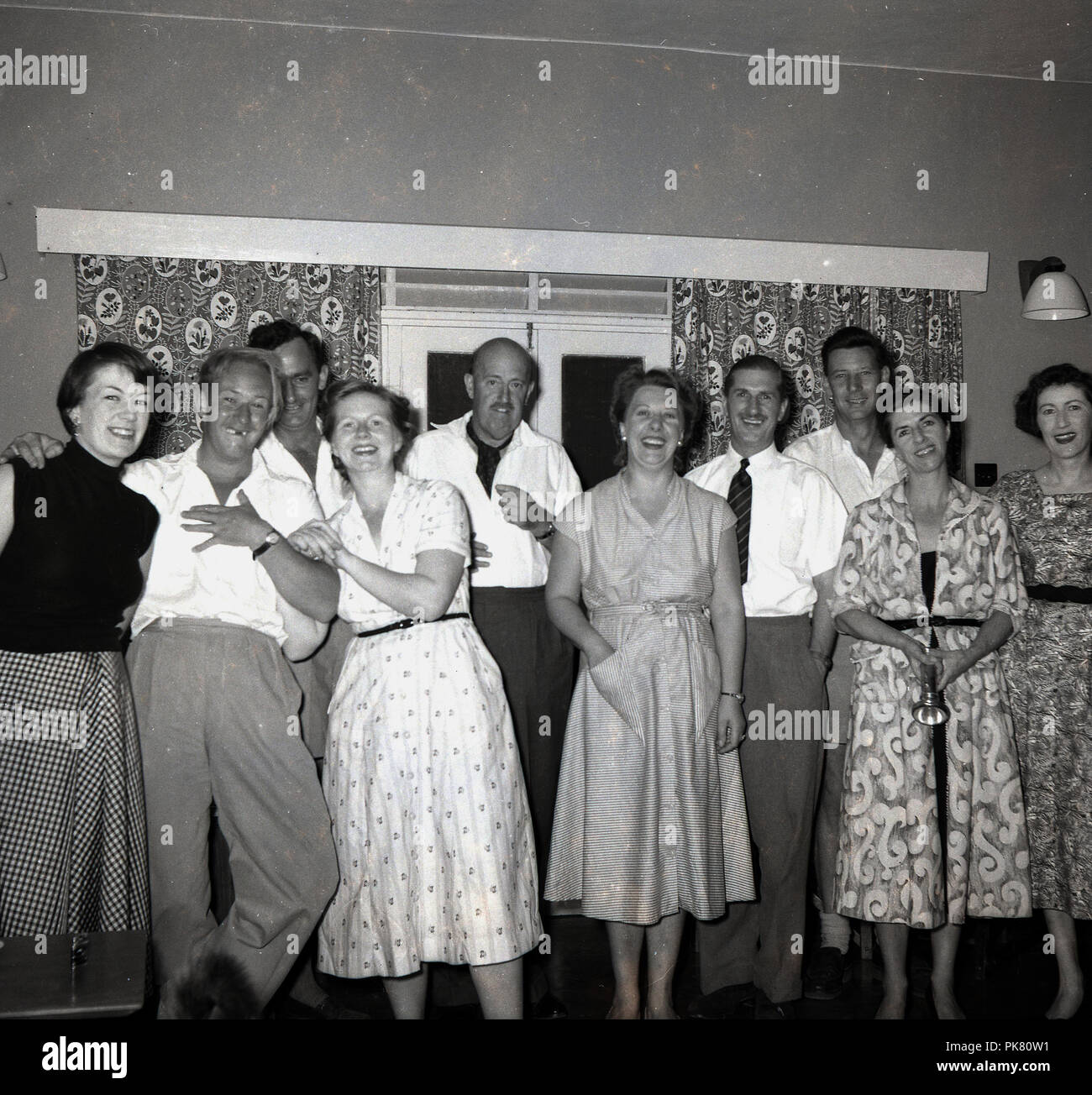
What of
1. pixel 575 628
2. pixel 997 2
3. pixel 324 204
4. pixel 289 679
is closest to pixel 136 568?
pixel 289 679

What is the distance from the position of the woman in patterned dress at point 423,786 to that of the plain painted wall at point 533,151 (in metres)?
1.94

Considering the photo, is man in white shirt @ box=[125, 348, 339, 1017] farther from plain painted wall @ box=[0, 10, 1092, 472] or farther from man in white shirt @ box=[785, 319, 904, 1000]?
man in white shirt @ box=[785, 319, 904, 1000]

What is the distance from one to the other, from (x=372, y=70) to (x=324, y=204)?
22.0 inches

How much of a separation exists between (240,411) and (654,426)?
1158 millimetres

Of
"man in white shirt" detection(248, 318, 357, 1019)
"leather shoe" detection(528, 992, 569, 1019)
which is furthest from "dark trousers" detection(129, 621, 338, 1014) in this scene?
"leather shoe" detection(528, 992, 569, 1019)

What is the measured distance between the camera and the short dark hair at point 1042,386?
3.46 meters

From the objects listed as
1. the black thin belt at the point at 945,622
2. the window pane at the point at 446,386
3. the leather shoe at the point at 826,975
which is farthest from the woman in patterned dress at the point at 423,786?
the window pane at the point at 446,386

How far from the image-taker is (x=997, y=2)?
13.5 feet

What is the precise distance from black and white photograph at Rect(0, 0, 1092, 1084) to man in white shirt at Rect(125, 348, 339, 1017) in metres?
0.01

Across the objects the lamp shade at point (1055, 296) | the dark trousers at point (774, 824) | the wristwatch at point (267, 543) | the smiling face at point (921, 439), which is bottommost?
the dark trousers at point (774, 824)

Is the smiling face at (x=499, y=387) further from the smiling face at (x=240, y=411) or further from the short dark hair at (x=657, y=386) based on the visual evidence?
the smiling face at (x=240, y=411)

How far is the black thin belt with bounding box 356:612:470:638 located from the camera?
2.82 meters
